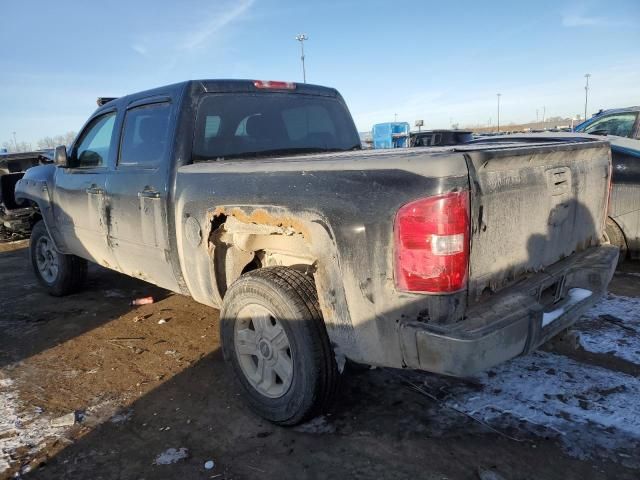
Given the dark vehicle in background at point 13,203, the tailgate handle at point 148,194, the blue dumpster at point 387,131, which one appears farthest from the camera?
the blue dumpster at point 387,131

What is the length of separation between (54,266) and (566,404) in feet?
17.8

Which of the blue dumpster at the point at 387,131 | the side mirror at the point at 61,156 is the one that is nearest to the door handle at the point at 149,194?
the side mirror at the point at 61,156

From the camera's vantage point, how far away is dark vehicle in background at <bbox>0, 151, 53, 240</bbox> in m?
7.82

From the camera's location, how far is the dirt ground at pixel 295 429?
2449 millimetres

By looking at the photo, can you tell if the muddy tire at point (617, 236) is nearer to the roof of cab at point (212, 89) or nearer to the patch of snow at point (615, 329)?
the patch of snow at point (615, 329)

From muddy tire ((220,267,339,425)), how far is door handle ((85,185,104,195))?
196 cm

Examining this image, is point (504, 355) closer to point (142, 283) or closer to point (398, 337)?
point (398, 337)

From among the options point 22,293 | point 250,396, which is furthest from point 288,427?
point 22,293

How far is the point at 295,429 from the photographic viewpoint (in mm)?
2803

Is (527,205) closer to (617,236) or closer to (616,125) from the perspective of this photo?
(617,236)

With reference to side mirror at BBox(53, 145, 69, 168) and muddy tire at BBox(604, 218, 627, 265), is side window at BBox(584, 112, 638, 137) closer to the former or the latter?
muddy tire at BBox(604, 218, 627, 265)

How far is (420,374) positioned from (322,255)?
143 centimetres

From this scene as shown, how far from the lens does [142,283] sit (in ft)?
20.5

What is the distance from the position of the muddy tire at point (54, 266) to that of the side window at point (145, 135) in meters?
2.13
